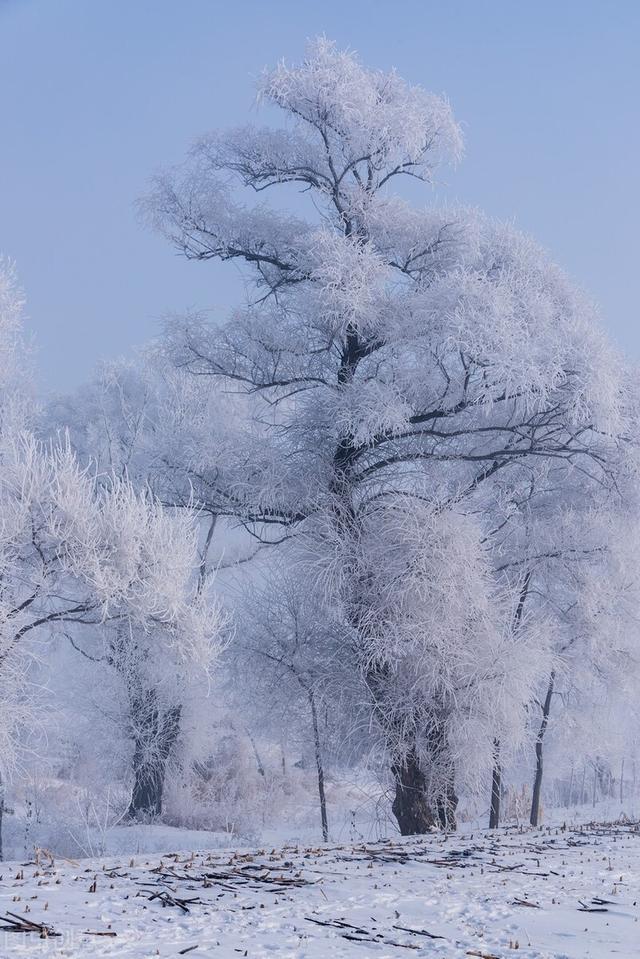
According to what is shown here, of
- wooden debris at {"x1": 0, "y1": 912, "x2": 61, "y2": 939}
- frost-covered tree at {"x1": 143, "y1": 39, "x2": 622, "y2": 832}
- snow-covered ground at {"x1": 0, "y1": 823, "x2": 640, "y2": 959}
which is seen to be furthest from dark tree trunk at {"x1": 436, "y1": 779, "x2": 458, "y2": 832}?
wooden debris at {"x1": 0, "y1": 912, "x2": 61, "y2": 939}

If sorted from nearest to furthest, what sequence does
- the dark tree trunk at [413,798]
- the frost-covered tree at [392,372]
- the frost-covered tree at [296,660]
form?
1. the frost-covered tree at [392,372]
2. the dark tree trunk at [413,798]
3. the frost-covered tree at [296,660]

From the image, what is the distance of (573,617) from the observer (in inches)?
580

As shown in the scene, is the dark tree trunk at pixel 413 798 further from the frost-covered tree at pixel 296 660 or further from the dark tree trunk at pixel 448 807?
the frost-covered tree at pixel 296 660

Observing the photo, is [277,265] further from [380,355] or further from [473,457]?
[473,457]

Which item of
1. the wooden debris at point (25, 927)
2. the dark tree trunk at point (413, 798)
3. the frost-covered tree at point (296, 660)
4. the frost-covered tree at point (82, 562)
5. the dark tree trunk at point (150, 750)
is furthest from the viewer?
the dark tree trunk at point (150, 750)

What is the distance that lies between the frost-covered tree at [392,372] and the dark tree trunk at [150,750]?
7038 millimetres

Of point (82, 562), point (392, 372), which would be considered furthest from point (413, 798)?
point (82, 562)

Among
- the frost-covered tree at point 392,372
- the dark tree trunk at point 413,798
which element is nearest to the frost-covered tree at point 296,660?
the frost-covered tree at point 392,372

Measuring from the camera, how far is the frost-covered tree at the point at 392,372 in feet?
36.9

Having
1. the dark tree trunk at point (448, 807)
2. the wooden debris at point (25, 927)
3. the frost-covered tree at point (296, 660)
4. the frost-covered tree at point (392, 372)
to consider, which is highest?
the frost-covered tree at point (392, 372)

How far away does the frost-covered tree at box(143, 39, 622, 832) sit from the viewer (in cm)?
1123

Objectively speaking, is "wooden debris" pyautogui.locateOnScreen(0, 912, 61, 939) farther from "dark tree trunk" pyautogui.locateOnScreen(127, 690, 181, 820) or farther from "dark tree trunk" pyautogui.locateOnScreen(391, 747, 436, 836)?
"dark tree trunk" pyautogui.locateOnScreen(127, 690, 181, 820)

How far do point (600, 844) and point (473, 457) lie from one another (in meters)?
5.10

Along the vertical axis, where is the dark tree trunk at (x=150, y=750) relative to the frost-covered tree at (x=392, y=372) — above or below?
below
